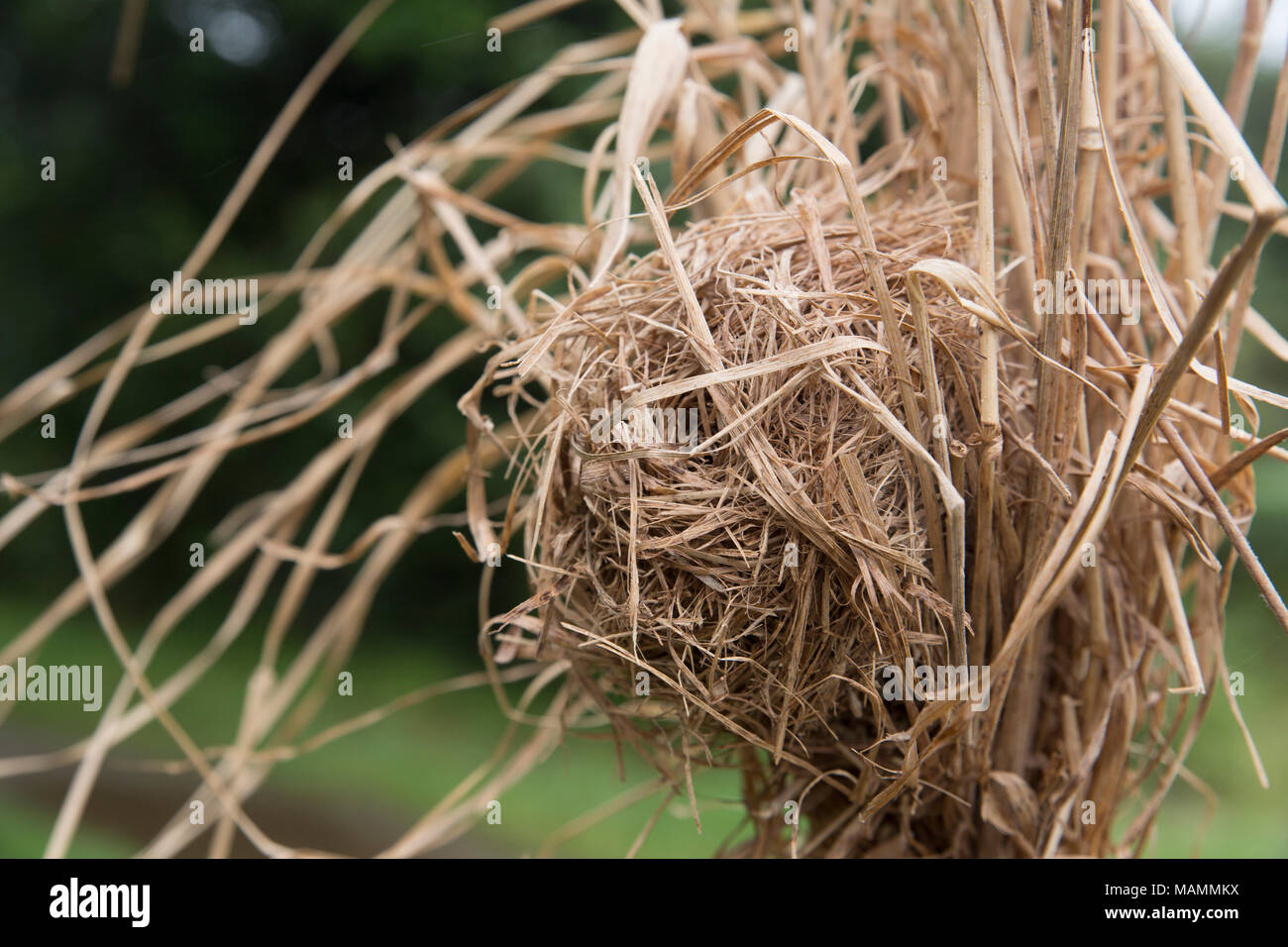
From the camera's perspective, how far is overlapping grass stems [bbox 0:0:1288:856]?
0.33m

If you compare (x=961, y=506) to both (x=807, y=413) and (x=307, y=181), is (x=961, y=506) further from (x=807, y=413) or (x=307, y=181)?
(x=307, y=181)

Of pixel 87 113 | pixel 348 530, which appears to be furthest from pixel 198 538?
pixel 87 113

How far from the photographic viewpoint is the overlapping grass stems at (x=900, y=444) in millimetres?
333

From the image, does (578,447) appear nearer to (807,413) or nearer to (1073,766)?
(807,413)

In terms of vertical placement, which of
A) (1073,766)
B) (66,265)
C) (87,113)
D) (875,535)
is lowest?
(1073,766)

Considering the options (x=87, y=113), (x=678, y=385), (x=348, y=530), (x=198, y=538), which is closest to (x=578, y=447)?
(x=678, y=385)

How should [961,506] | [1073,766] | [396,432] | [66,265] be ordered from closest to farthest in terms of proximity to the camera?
[961,506] → [1073,766] → [396,432] → [66,265]

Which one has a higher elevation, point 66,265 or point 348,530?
point 66,265

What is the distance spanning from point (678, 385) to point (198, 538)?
2.55m

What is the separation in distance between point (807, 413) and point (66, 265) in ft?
9.91

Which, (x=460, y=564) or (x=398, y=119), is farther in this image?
(x=460, y=564)

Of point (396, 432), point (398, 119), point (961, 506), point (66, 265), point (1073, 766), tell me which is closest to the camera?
point (961, 506)

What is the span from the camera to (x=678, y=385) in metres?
0.33

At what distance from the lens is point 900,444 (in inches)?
13.8
